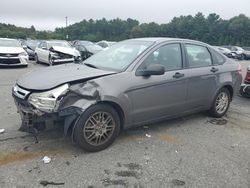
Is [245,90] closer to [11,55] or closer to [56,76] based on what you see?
[56,76]

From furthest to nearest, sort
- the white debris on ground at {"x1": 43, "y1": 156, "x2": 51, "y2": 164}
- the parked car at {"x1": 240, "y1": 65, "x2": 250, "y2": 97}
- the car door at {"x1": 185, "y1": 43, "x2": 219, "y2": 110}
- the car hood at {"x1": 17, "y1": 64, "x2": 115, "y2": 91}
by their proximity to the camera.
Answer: the parked car at {"x1": 240, "y1": 65, "x2": 250, "y2": 97}
the car door at {"x1": 185, "y1": 43, "x2": 219, "y2": 110}
the car hood at {"x1": 17, "y1": 64, "x2": 115, "y2": 91}
the white debris on ground at {"x1": 43, "y1": 156, "x2": 51, "y2": 164}

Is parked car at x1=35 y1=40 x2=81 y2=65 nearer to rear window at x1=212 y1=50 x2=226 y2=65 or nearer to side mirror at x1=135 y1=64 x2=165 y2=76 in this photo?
rear window at x1=212 y1=50 x2=226 y2=65

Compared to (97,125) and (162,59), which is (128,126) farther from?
(162,59)

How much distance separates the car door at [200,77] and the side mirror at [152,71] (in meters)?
0.97

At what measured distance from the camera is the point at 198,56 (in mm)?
6102

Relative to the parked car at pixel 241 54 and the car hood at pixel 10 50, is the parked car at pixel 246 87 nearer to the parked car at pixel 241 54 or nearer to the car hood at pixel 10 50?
the car hood at pixel 10 50

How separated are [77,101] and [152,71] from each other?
1268 mm

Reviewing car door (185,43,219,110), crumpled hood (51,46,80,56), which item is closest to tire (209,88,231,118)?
car door (185,43,219,110)

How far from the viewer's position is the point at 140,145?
4.89 metres

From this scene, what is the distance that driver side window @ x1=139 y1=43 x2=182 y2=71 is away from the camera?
5.24 metres

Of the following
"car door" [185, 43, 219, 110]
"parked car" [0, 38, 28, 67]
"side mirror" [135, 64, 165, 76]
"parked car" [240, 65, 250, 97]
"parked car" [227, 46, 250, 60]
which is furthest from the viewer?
"parked car" [227, 46, 250, 60]

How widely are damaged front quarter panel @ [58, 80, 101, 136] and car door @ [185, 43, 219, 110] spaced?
2.00 m

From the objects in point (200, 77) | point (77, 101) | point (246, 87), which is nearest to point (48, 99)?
point (77, 101)

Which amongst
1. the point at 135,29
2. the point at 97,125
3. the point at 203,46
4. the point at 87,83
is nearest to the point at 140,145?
the point at 97,125
